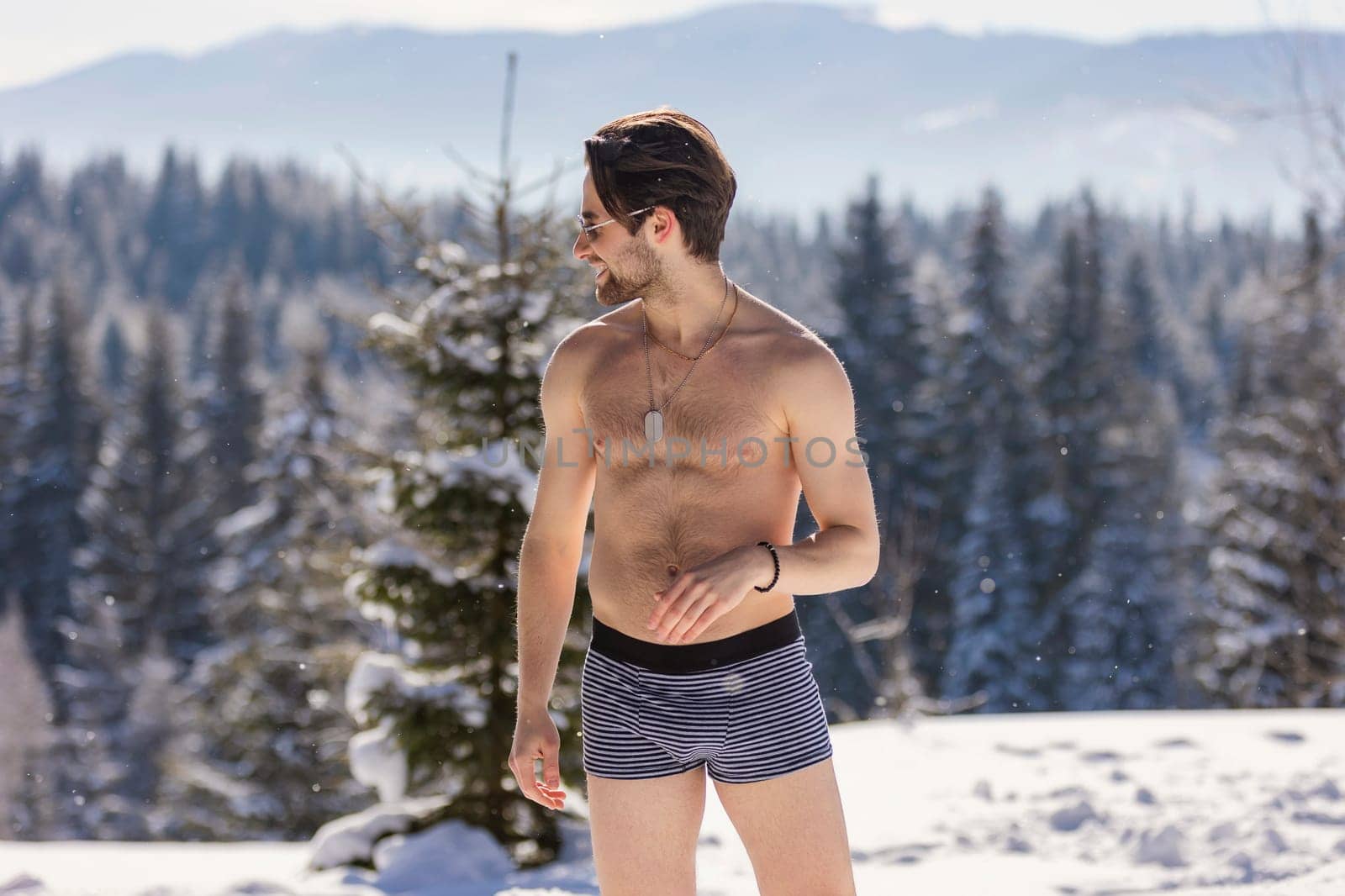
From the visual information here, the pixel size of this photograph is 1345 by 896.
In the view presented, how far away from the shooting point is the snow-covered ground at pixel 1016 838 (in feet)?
15.6

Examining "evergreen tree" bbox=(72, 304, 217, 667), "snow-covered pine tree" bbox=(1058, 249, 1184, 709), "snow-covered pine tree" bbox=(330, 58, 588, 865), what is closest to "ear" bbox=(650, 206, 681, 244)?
"snow-covered pine tree" bbox=(330, 58, 588, 865)

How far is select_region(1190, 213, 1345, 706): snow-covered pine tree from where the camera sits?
17.0 metres

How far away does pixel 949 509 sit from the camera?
26094 millimetres

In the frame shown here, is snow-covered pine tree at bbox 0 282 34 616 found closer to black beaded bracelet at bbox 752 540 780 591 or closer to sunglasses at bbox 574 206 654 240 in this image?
sunglasses at bbox 574 206 654 240

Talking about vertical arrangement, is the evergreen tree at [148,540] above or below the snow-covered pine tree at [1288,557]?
below

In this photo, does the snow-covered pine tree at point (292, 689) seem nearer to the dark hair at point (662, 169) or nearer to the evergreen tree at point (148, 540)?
the dark hair at point (662, 169)

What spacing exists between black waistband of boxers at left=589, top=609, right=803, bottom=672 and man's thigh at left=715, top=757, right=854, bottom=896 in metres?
0.21

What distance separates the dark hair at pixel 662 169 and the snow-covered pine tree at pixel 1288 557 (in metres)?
14.8

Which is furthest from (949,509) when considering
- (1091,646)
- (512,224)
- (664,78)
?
(512,224)

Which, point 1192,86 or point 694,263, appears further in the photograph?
point 1192,86

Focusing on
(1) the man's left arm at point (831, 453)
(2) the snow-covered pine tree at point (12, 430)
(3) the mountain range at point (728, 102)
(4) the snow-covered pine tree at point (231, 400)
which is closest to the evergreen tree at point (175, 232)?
(3) the mountain range at point (728, 102)

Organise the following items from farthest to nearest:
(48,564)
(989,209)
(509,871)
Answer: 1. (48,564)
2. (989,209)
3. (509,871)

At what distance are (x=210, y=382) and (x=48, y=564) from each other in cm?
765

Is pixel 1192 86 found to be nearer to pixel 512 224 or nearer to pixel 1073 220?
pixel 512 224
